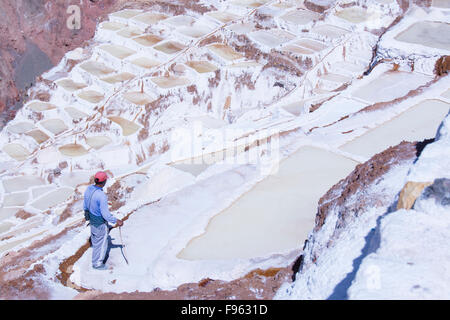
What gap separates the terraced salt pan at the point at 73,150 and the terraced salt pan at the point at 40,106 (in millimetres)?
2973

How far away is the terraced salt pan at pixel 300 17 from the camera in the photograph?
55.4 feet

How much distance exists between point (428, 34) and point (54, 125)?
36.7 ft

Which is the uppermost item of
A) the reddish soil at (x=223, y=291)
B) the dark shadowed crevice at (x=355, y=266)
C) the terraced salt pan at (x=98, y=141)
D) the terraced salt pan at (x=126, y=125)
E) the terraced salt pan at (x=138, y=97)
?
the dark shadowed crevice at (x=355, y=266)

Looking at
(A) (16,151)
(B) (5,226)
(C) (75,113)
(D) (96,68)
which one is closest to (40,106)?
(C) (75,113)

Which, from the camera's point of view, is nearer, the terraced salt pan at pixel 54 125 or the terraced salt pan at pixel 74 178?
the terraced salt pan at pixel 74 178

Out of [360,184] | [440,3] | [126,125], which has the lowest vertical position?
[126,125]

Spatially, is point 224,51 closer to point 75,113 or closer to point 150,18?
point 150,18

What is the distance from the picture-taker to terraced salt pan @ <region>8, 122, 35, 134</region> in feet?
51.9

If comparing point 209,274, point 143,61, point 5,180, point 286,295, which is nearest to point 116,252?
point 209,274

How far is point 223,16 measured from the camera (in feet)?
60.9

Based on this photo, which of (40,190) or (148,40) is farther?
(148,40)

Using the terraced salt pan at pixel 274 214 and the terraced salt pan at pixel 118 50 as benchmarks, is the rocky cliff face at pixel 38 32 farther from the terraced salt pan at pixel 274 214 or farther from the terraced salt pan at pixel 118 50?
the terraced salt pan at pixel 274 214

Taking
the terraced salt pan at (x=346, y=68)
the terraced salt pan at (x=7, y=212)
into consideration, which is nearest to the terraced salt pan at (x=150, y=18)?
the terraced salt pan at (x=346, y=68)
